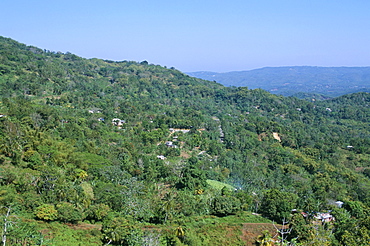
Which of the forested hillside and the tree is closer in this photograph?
the forested hillside

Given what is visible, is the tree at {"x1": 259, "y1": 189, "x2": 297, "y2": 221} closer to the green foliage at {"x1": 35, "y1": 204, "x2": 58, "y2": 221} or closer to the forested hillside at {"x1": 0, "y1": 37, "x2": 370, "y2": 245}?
the forested hillside at {"x1": 0, "y1": 37, "x2": 370, "y2": 245}

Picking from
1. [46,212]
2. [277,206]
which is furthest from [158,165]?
[46,212]

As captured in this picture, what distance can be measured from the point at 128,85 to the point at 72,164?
49.6m

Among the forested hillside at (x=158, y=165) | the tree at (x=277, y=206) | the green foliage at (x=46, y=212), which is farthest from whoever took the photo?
the tree at (x=277, y=206)

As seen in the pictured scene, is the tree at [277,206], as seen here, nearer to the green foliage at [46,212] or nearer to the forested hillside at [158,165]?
the forested hillside at [158,165]

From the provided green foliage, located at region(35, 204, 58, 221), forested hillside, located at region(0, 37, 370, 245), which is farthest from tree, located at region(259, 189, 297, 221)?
green foliage, located at region(35, 204, 58, 221)

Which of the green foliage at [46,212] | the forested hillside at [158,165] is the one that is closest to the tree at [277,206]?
the forested hillside at [158,165]

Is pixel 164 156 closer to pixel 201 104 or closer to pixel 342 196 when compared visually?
pixel 342 196

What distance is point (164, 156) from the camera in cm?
4066

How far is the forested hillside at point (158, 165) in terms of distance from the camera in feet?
64.6

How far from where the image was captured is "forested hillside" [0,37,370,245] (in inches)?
776

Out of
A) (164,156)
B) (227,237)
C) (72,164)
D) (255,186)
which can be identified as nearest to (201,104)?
(164,156)

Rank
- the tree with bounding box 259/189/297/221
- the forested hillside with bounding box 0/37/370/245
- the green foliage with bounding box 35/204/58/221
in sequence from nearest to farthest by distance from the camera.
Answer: the green foliage with bounding box 35/204/58/221
the forested hillside with bounding box 0/37/370/245
the tree with bounding box 259/189/297/221

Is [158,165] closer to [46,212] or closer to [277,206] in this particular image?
[277,206]
